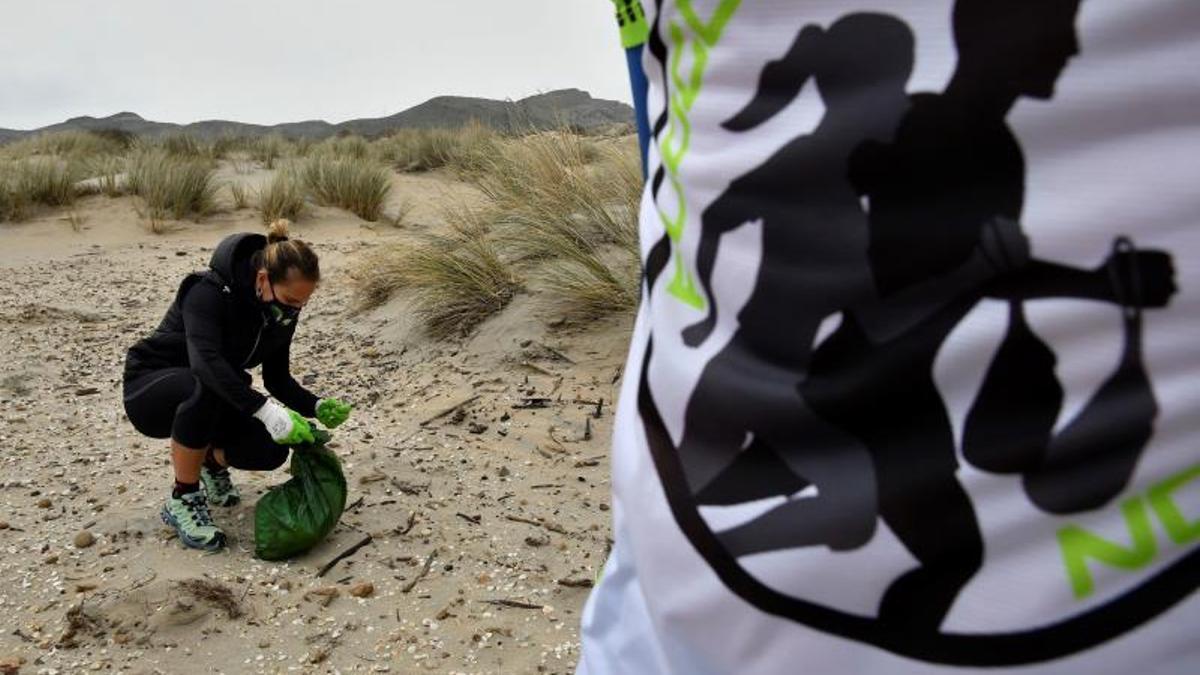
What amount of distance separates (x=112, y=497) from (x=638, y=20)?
3.05m

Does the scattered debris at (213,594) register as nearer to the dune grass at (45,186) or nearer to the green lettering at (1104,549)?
the green lettering at (1104,549)

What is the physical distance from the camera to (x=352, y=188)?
1029 centimetres

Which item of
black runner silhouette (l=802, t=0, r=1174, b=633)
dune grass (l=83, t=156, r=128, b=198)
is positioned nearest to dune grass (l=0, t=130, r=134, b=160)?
dune grass (l=83, t=156, r=128, b=198)

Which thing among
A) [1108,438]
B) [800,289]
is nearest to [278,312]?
[800,289]

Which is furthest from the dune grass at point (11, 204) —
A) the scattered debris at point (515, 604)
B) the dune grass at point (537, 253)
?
the scattered debris at point (515, 604)

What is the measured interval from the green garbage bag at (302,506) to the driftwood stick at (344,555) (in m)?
0.08

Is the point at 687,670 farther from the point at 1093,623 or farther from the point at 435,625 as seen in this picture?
the point at 435,625

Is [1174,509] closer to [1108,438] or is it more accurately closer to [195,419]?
[1108,438]

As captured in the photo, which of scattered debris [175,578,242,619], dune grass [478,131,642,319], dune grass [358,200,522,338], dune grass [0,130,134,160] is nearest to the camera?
scattered debris [175,578,242,619]

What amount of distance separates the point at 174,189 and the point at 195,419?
764 cm

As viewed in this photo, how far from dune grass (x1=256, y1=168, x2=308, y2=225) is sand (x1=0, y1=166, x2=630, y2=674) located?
4231mm

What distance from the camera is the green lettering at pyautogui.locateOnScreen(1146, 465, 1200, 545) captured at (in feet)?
2.03

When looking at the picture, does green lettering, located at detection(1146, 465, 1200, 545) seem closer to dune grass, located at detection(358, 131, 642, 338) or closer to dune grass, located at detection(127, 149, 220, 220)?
dune grass, located at detection(358, 131, 642, 338)

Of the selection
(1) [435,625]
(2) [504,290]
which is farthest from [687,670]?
(2) [504,290]
